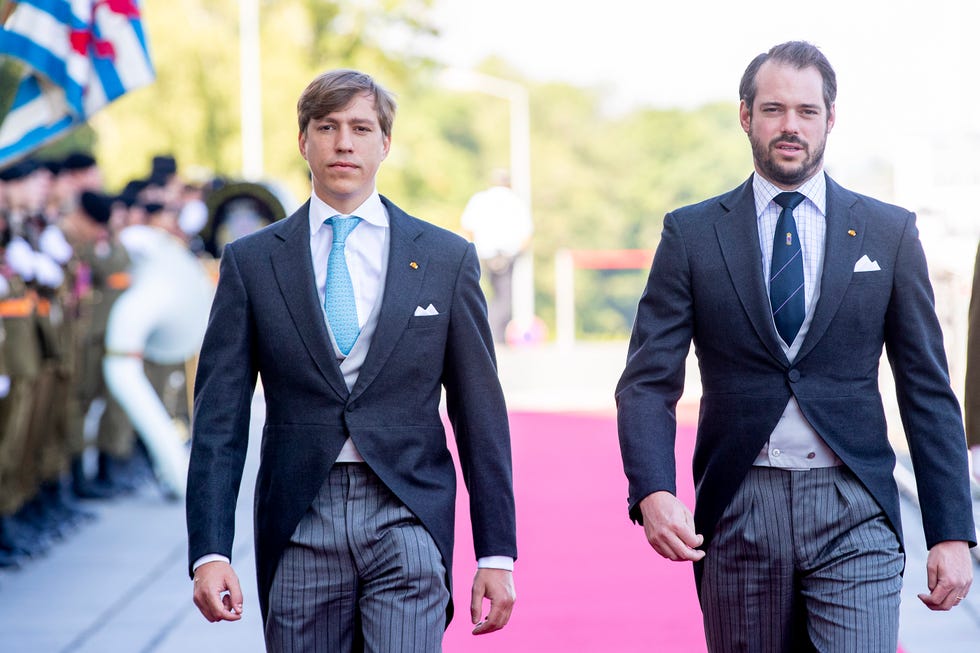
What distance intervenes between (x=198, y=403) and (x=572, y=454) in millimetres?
9194

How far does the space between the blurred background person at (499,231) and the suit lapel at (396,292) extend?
16.9 m

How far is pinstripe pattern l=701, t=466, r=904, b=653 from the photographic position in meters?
3.75

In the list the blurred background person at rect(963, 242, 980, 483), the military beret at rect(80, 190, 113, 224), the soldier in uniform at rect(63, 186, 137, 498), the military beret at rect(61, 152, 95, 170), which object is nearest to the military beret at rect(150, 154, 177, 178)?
the soldier in uniform at rect(63, 186, 137, 498)

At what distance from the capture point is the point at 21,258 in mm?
9250

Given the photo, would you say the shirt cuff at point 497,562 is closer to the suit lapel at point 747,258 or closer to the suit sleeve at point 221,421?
the suit sleeve at point 221,421

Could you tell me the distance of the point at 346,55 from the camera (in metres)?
38.1

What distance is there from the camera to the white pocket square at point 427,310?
3883mm

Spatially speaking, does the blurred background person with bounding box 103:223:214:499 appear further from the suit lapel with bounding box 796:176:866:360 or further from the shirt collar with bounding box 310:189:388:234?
the suit lapel with bounding box 796:176:866:360

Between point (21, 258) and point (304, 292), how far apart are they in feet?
19.1

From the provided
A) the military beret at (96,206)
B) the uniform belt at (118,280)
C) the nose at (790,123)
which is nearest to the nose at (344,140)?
the nose at (790,123)

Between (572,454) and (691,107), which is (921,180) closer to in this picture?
(572,454)

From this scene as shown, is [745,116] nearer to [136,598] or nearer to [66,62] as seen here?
[66,62]

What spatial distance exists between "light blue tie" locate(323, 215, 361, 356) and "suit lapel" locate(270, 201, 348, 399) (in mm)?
51

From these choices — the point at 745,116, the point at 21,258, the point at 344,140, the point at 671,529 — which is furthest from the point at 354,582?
the point at 21,258
